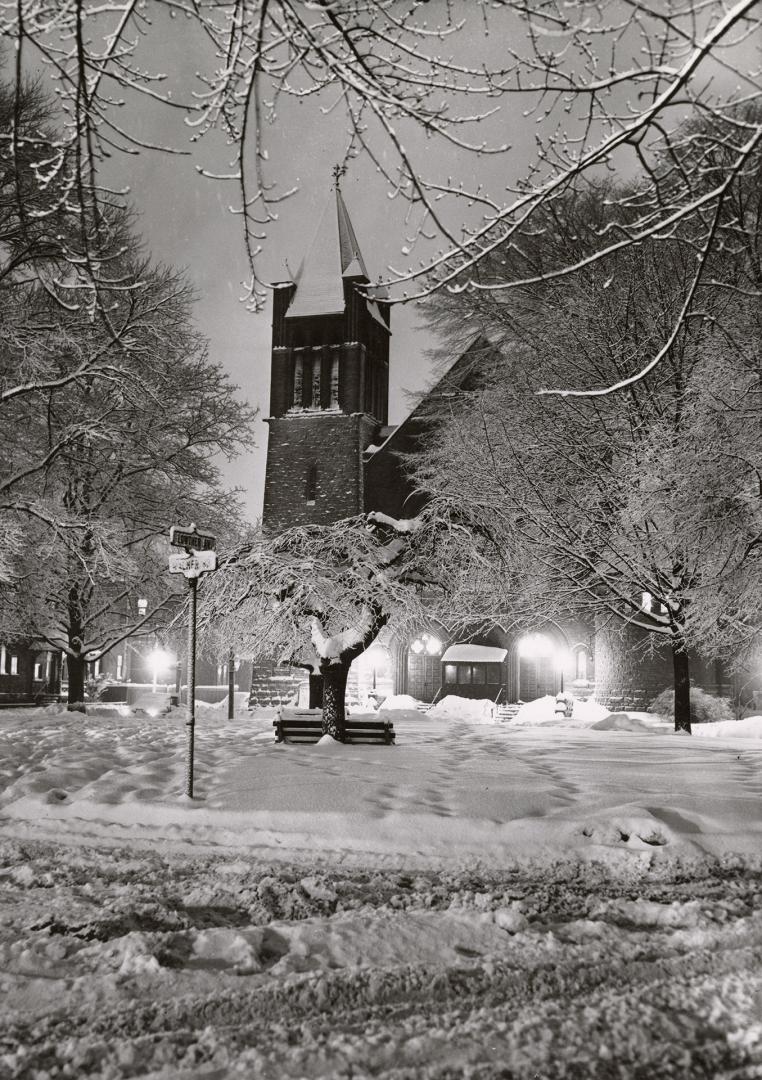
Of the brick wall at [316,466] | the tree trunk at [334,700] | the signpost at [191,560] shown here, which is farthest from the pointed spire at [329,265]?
the signpost at [191,560]

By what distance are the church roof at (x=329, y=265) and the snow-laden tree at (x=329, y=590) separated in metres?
26.4

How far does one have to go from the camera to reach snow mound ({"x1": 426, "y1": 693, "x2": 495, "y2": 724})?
103ft

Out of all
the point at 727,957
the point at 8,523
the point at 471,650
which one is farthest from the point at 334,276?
the point at 727,957

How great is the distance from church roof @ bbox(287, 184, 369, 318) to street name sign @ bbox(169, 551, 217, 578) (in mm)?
31407

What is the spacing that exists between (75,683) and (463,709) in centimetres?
1503

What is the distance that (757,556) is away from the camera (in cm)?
1160

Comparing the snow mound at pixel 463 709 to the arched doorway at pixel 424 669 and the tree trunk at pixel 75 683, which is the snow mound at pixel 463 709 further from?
the tree trunk at pixel 75 683

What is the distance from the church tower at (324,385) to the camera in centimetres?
3728

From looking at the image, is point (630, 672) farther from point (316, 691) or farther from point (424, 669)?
point (316, 691)

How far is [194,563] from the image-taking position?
9281 mm

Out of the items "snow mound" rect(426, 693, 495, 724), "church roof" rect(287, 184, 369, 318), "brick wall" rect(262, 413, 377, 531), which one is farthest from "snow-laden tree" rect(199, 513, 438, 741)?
"church roof" rect(287, 184, 369, 318)

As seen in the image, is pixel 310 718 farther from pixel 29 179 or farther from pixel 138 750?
pixel 29 179

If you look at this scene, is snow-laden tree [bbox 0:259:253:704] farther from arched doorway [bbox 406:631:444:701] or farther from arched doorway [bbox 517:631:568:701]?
arched doorway [bbox 517:631:568:701]

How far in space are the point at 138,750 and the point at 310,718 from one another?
3.35 metres
